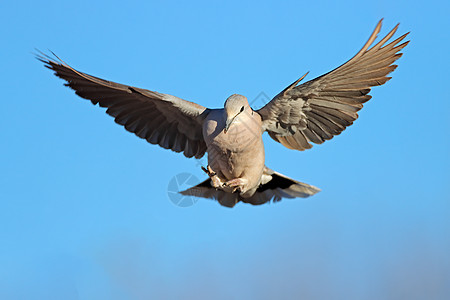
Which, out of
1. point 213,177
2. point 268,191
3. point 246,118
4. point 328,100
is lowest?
point 213,177

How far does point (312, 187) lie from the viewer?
40.8 feet

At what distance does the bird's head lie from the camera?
10.3 meters

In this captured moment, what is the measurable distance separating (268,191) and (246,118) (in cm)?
239

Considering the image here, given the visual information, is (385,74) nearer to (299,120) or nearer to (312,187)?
(299,120)

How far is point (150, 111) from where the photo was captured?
1198 cm

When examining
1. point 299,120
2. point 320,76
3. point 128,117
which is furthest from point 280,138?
point 128,117

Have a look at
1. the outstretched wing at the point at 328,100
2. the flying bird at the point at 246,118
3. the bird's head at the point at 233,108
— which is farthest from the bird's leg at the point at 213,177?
the outstretched wing at the point at 328,100

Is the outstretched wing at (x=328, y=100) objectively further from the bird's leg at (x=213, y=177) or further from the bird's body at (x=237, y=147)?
the bird's leg at (x=213, y=177)

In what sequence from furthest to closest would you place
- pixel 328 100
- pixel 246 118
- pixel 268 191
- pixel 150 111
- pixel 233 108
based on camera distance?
pixel 268 191
pixel 150 111
pixel 328 100
pixel 246 118
pixel 233 108

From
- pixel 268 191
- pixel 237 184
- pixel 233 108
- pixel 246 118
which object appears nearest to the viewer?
pixel 233 108

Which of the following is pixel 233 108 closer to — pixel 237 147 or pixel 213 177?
pixel 237 147

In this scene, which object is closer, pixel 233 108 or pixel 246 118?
pixel 233 108

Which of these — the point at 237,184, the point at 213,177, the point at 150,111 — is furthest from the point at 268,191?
the point at 150,111

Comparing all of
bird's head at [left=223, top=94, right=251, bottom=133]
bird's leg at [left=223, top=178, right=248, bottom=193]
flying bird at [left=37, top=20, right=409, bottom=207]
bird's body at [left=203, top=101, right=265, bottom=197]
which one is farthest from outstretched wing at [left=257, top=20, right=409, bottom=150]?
bird's leg at [left=223, top=178, right=248, bottom=193]
